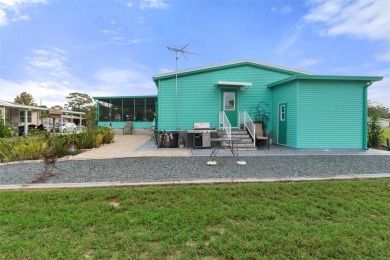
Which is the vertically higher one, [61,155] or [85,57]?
[85,57]

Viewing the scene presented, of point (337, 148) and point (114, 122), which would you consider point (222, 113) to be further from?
point (114, 122)

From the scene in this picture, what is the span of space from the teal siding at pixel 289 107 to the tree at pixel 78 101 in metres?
48.7

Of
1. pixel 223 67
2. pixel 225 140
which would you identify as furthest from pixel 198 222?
pixel 223 67

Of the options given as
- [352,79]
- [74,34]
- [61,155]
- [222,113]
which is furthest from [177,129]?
[352,79]

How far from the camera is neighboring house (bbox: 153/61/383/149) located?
9398 millimetres

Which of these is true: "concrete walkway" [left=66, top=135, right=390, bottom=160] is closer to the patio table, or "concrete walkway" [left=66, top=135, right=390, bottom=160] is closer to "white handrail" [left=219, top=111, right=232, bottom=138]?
the patio table

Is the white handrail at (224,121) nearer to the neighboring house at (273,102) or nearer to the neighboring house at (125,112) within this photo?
the neighboring house at (273,102)

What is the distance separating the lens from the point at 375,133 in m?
11.0

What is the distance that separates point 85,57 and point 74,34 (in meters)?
3.44

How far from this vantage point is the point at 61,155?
801 cm

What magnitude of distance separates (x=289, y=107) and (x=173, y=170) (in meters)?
7.28

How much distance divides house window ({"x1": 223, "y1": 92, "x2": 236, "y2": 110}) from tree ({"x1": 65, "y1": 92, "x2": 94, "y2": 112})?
1840 inches

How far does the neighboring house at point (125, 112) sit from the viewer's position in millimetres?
19391

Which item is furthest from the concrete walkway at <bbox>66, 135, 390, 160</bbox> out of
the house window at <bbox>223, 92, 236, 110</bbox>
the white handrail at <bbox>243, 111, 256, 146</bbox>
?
the house window at <bbox>223, 92, 236, 110</bbox>
